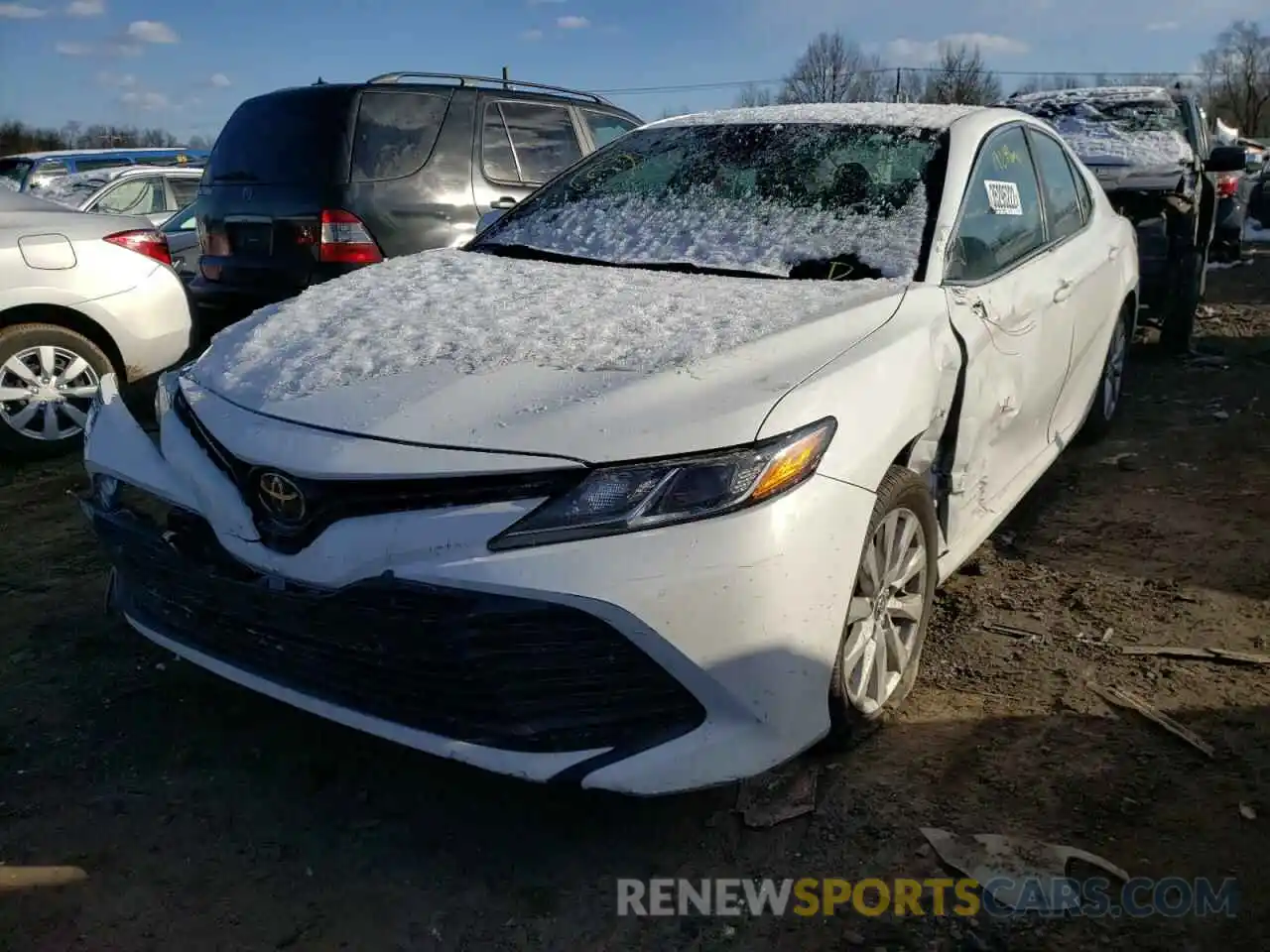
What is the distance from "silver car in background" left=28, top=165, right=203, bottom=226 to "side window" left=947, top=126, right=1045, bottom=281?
31.5ft

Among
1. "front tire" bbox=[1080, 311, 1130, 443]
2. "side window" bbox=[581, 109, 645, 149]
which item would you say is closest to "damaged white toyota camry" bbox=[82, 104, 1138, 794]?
"front tire" bbox=[1080, 311, 1130, 443]

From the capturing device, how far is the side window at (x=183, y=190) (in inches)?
453

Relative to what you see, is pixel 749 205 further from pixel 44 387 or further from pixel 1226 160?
pixel 1226 160

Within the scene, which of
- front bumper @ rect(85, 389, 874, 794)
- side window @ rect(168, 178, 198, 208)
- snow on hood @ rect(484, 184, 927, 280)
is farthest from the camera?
side window @ rect(168, 178, 198, 208)

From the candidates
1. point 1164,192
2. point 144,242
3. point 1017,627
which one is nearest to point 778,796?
point 1017,627

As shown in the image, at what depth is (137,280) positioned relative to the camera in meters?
5.19

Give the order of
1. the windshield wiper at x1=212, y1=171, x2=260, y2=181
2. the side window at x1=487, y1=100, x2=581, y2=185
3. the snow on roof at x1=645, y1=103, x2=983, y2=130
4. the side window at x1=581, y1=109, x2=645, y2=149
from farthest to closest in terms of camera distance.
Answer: the side window at x1=581, y1=109, x2=645, y2=149, the side window at x1=487, y1=100, x2=581, y2=185, the windshield wiper at x1=212, y1=171, x2=260, y2=181, the snow on roof at x1=645, y1=103, x2=983, y2=130

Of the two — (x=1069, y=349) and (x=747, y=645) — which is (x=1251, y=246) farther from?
(x=747, y=645)

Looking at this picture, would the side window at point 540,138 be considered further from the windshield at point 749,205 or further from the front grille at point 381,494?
the front grille at point 381,494

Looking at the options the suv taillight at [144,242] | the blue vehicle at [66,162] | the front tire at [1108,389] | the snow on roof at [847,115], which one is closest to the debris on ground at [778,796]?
the snow on roof at [847,115]

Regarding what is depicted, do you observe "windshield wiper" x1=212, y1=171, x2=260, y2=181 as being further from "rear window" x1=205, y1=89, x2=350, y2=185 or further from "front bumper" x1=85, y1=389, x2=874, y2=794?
"front bumper" x1=85, y1=389, x2=874, y2=794

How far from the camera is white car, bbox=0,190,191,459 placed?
485cm

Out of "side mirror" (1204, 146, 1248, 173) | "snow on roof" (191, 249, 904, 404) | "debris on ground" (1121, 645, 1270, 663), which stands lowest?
"debris on ground" (1121, 645, 1270, 663)

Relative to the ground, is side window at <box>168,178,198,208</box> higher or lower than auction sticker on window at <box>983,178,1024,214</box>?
lower
